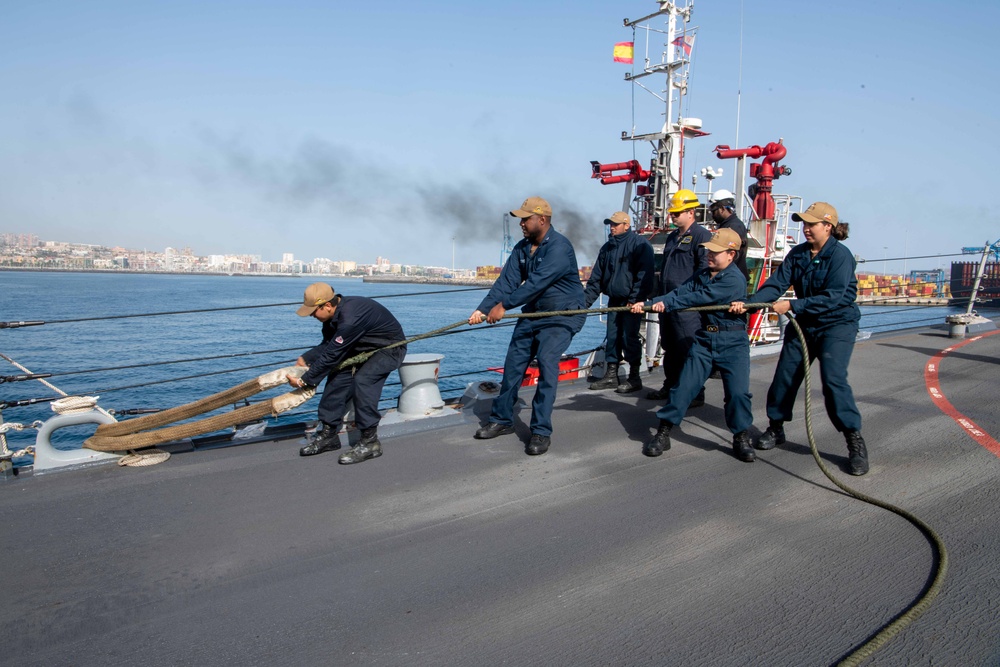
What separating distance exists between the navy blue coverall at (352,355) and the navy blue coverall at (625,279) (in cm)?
239

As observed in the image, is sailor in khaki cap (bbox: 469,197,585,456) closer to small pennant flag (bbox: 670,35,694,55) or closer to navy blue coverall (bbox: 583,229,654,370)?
navy blue coverall (bbox: 583,229,654,370)

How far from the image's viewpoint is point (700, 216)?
13.6 metres

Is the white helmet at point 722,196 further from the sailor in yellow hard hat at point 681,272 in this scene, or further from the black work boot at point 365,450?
the black work boot at point 365,450

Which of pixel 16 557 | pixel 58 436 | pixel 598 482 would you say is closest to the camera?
pixel 16 557

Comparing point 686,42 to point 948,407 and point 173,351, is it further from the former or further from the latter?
point 173,351

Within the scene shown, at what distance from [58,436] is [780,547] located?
16445mm

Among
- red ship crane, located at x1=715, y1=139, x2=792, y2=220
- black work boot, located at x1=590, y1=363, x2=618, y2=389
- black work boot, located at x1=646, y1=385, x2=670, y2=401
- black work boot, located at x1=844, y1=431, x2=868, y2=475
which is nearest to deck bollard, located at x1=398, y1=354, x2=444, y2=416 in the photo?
black work boot, located at x1=590, y1=363, x2=618, y2=389

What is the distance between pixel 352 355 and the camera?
16.9 feet

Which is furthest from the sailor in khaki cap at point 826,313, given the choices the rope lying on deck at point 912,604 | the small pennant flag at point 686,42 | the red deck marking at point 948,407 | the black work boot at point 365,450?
the small pennant flag at point 686,42

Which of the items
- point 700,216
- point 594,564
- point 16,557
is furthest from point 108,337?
point 594,564

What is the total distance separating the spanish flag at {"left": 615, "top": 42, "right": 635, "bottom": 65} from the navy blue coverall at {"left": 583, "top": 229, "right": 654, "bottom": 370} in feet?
39.5

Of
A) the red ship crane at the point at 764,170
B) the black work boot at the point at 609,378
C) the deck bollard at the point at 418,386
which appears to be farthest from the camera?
the red ship crane at the point at 764,170

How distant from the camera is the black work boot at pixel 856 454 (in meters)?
4.27

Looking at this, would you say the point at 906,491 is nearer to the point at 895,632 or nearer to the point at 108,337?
the point at 895,632
